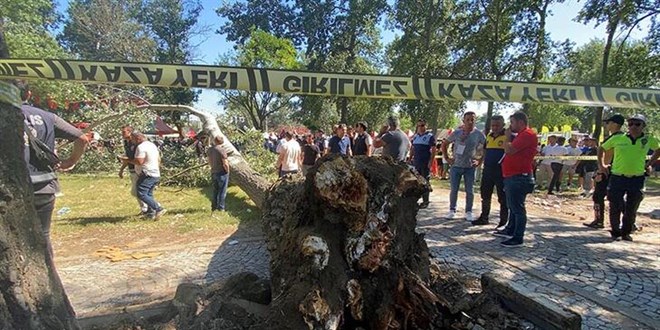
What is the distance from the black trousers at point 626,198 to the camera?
510cm

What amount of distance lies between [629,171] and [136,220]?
26.2ft

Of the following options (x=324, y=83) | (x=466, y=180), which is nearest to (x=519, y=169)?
(x=466, y=180)

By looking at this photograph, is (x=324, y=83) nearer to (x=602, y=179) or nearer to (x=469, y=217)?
(x=469, y=217)

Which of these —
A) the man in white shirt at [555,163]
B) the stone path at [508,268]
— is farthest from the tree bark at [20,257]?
→ the man in white shirt at [555,163]

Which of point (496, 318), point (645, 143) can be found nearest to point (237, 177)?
point (496, 318)

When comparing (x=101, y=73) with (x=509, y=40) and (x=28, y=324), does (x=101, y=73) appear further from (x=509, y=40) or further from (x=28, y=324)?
(x=509, y=40)

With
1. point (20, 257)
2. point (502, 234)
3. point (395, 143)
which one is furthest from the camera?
point (395, 143)

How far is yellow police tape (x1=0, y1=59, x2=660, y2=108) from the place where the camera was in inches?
120

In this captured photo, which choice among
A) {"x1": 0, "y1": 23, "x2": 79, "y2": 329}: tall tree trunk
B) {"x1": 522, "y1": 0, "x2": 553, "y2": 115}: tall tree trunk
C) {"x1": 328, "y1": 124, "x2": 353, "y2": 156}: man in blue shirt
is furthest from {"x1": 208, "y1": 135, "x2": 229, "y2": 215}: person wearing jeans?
{"x1": 522, "y1": 0, "x2": 553, "y2": 115}: tall tree trunk

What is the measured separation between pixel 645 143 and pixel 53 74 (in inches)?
271

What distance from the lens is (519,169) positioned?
16.1 ft

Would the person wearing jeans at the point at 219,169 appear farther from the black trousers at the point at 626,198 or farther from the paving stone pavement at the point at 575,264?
the black trousers at the point at 626,198

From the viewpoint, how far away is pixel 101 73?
305 centimetres

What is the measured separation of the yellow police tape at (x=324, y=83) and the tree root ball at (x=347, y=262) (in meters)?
1.10
